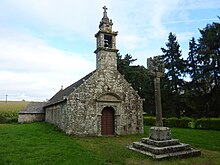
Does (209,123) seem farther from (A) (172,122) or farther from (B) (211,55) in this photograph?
(B) (211,55)

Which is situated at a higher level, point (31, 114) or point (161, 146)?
point (31, 114)

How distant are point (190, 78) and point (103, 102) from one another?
21148mm

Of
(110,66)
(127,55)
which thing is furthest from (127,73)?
(110,66)

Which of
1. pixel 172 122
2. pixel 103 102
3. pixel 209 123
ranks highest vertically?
pixel 103 102

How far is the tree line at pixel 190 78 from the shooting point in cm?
2677

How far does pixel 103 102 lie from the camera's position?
16.5m

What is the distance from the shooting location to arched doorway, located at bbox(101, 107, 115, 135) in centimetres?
1655

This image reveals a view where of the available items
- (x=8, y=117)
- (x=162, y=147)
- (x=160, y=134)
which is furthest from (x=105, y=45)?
(x=8, y=117)

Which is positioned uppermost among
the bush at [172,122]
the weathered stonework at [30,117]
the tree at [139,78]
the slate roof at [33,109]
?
the tree at [139,78]

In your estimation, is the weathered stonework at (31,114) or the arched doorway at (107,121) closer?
the arched doorway at (107,121)

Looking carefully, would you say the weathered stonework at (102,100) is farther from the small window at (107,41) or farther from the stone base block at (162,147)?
the stone base block at (162,147)

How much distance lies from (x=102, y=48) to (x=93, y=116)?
5832 millimetres

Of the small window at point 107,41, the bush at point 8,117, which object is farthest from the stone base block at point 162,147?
the bush at point 8,117

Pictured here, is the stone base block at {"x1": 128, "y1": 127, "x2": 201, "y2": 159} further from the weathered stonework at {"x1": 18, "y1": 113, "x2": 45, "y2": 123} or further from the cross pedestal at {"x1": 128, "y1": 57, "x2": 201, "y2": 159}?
the weathered stonework at {"x1": 18, "y1": 113, "x2": 45, "y2": 123}
